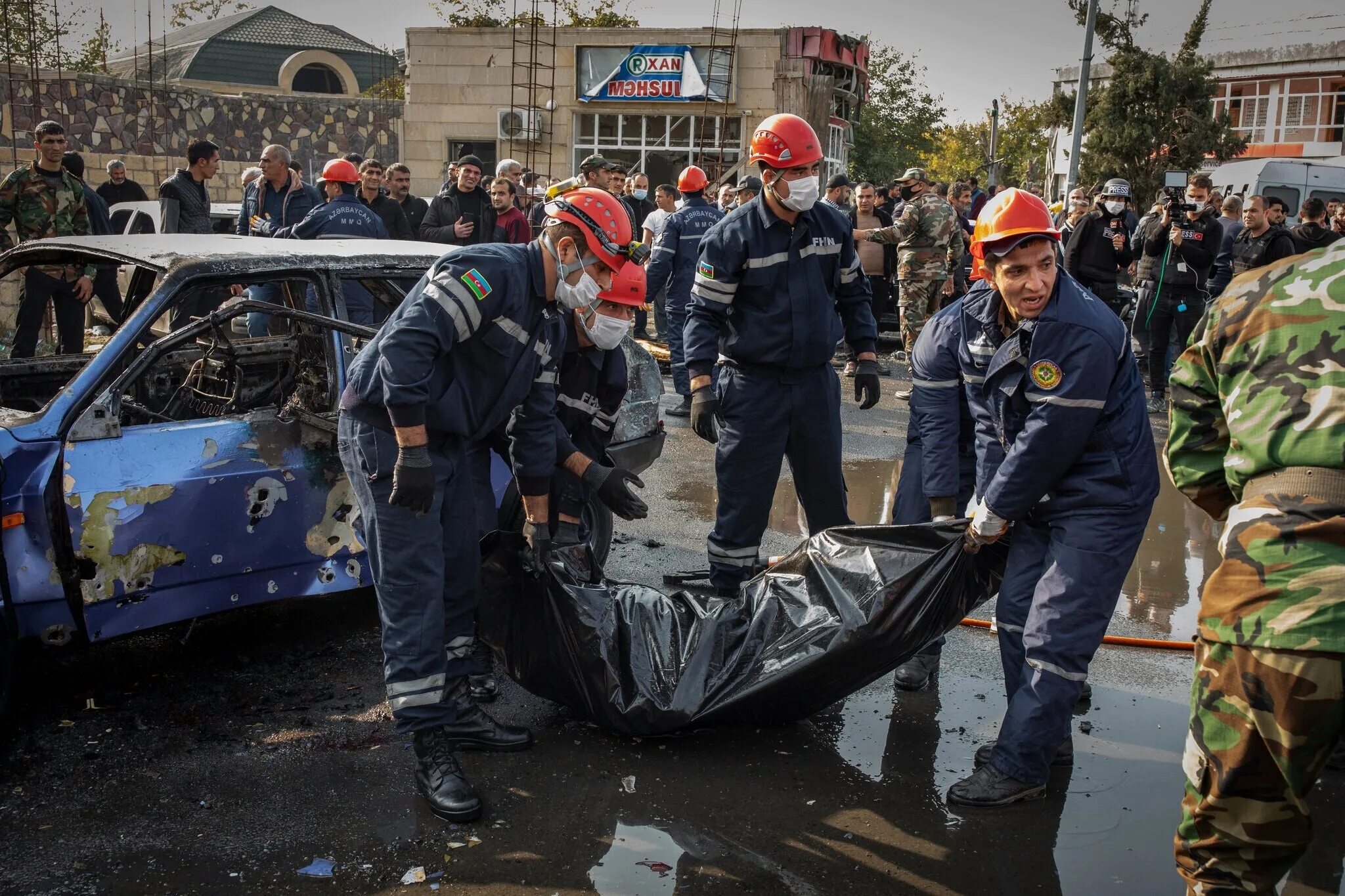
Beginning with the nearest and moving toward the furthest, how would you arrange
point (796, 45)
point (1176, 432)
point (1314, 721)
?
1. point (1314, 721)
2. point (1176, 432)
3. point (796, 45)

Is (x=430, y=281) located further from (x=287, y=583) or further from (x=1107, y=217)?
(x=1107, y=217)

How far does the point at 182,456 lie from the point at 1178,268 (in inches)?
335

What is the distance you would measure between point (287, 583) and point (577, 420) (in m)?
1.22

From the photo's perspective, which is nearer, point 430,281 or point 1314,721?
point 1314,721

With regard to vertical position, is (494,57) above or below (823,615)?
above

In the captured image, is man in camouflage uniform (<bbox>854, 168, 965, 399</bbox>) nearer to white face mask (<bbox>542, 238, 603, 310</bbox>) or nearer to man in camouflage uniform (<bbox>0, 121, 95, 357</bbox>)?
man in camouflage uniform (<bbox>0, 121, 95, 357</bbox>)

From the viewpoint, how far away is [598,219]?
11.4ft

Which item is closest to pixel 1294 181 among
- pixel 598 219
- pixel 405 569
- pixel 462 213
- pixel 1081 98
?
pixel 1081 98

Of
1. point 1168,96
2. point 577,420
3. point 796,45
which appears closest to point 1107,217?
point 577,420

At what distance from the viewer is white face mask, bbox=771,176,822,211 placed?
4.44 metres

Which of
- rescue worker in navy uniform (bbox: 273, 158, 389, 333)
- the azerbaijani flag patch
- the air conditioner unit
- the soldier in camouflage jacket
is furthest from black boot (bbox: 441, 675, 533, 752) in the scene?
the air conditioner unit

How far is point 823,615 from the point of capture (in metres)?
3.63

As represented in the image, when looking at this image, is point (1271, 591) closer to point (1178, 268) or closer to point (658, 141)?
point (1178, 268)

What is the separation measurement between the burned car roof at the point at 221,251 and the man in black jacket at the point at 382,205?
5174 mm
